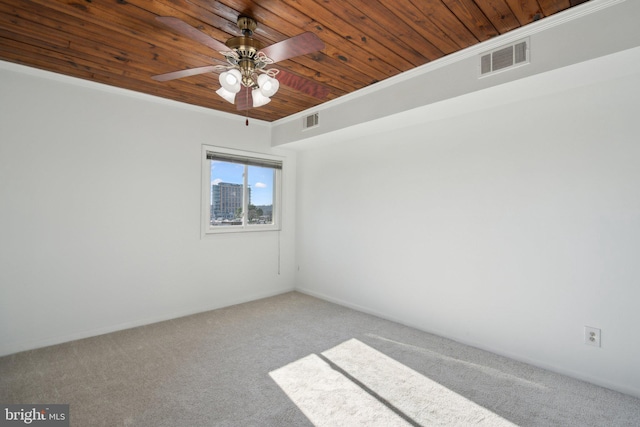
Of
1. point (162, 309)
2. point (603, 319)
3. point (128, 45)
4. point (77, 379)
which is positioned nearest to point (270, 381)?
point (77, 379)

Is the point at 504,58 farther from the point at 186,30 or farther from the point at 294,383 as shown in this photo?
the point at 294,383

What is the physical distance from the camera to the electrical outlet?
2404mm

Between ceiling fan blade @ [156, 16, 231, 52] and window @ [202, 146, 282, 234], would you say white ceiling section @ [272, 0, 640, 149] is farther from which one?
ceiling fan blade @ [156, 16, 231, 52]

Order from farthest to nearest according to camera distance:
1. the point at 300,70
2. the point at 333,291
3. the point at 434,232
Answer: the point at 333,291, the point at 434,232, the point at 300,70

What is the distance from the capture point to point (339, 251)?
4414 mm

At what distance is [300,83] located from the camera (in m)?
2.20

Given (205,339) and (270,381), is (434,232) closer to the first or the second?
(270,381)

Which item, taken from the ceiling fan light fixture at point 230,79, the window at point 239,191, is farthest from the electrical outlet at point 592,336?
the window at point 239,191

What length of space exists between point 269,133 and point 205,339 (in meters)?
2.86

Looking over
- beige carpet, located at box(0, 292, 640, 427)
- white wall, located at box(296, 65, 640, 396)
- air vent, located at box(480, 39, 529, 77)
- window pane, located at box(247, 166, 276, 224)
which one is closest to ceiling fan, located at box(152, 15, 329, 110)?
air vent, located at box(480, 39, 529, 77)

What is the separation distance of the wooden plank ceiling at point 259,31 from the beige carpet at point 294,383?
7.15 feet

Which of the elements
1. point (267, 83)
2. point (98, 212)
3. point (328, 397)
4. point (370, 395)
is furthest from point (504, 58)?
point (98, 212)

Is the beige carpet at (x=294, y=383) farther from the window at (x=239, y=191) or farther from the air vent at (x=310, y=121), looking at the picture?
the air vent at (x=310, y=121)

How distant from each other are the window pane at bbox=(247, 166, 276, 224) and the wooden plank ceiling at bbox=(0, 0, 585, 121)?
179 centimetres
